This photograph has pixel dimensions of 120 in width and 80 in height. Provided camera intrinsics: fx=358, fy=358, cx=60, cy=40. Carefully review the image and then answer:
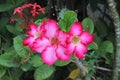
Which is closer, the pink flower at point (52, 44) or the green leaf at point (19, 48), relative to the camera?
the pink flower at point (52, 44)

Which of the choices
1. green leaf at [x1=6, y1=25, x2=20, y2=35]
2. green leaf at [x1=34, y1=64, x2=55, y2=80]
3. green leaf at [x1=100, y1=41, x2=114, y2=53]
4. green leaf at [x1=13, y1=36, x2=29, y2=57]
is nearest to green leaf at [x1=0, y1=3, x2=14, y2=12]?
green leaf at [x1=6, y1=25, x2=20, y2=35]

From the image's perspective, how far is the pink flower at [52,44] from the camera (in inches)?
46.9

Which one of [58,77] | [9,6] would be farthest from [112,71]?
[9,6]

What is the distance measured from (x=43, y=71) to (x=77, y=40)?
10.9 inches

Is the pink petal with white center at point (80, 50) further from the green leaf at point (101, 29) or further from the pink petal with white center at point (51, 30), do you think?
the green leaf at point (101, 29)

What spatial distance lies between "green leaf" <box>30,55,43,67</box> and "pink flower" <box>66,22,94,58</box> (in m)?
0.23

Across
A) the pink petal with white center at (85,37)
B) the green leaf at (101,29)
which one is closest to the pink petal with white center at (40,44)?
the pink petal with white center at (85,37)

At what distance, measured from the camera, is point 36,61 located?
1403 millimetres

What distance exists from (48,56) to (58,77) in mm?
542

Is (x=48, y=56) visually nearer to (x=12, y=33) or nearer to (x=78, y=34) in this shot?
(x=78, y=34)

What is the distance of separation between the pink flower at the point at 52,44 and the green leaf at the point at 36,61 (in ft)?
0.65

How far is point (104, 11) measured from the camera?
181 cm

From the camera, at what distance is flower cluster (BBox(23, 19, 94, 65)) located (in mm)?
1190

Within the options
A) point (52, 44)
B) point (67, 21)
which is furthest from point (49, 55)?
point (67, 21)
